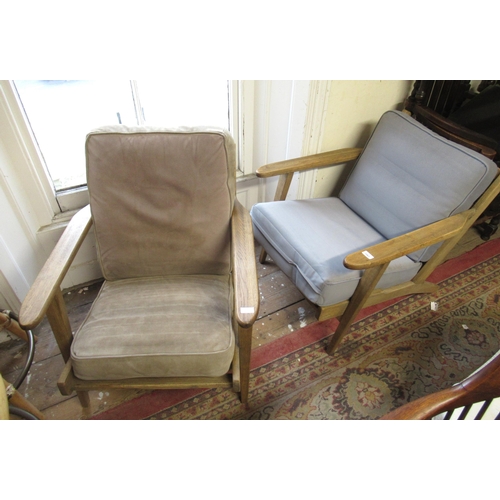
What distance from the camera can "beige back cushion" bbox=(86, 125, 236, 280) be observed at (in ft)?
3.63

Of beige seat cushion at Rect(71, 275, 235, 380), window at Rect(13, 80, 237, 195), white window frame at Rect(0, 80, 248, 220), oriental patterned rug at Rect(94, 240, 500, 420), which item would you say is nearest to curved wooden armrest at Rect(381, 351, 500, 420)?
beige seat cushion at Rect(71, 275, 235, 380)

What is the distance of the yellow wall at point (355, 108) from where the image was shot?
1469 millimetres

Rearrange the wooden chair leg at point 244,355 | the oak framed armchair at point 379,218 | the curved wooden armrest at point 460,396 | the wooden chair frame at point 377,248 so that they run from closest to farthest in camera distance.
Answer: the curved wooden armrest at point 460,396 < the wooden chair leg at point 244,355 < the wooden chair frame at point 377,248 < the oak framed armchair at point 379,218

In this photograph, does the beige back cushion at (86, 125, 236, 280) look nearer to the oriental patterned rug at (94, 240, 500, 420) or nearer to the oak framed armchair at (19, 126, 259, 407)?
the oak framed armchair at (19, 126, 259, 407)

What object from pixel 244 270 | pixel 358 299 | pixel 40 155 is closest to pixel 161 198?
pixel 244 270

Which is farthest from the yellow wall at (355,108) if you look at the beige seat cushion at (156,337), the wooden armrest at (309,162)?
the beige seat cushion at (156,337)

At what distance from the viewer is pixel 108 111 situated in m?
1.54

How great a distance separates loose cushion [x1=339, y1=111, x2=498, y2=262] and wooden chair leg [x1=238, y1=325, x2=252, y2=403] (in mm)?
813

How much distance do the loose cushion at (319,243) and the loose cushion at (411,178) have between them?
0.08 metres

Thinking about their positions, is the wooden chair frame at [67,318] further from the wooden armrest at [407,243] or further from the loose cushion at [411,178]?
the loose cushion at [411,178]

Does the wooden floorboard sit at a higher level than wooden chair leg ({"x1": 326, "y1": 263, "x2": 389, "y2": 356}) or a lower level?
lower

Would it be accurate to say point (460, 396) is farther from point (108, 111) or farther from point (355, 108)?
point (108, 111)
